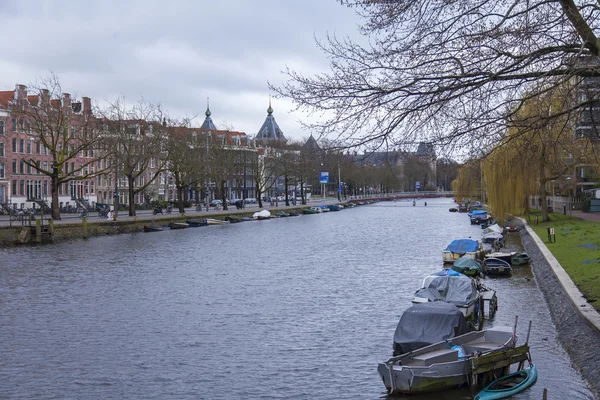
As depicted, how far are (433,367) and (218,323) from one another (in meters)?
12.2

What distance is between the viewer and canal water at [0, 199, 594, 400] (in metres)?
19.9

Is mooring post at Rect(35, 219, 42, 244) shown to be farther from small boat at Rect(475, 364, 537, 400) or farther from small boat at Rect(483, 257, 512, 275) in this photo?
small boat at Rect(475, 364, 537, 400)

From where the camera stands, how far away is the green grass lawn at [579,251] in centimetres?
2816

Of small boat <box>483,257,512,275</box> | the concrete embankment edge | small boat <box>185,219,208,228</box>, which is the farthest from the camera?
small boat <box>185,219,208,228</box>

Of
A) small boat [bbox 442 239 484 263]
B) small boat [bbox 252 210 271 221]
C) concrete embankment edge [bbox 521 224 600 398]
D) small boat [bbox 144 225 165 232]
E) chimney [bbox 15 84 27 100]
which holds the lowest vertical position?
concrete embankment edge [bbox 521 224 600 398]

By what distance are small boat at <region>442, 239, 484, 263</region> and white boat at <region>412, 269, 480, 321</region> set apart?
16.7 metres

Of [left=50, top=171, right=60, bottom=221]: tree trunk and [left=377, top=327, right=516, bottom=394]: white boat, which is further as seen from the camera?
[left=50, top=171, right=60, bottom=221]: tree trunk

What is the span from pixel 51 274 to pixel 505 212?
4327 cm

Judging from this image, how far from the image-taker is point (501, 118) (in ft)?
51.7

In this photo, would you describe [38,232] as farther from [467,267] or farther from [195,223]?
[467,267]

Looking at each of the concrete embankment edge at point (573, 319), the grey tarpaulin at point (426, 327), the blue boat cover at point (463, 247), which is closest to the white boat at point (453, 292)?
the concrete embankment edge at point (573, 319)

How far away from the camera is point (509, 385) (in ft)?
61.1

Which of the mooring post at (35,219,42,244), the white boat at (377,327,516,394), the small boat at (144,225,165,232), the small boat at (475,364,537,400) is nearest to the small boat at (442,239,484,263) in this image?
the small boat at (475,364,537,400)

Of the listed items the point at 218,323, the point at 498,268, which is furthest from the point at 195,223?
the point at 218,323
